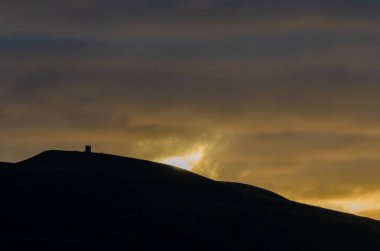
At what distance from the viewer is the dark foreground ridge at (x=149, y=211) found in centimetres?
12544

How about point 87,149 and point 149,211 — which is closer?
point 149,211

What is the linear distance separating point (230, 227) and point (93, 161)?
1130 inches

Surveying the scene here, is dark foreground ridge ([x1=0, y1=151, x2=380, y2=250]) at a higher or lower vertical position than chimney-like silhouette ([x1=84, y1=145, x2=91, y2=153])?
lower

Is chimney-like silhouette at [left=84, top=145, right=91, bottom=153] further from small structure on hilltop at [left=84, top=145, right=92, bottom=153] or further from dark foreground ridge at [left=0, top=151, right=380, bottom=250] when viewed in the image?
dark foreground ridge at [left=0, top=151, right=380, bottom=250]

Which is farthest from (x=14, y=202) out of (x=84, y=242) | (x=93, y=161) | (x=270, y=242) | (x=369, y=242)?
(x=369, y=242)

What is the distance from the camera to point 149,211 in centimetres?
13612

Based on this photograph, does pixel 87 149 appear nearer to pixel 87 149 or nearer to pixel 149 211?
pixel 87 149

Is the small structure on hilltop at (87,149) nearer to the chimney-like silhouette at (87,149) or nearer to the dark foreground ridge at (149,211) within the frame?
the chimney-like silhouette at (87,149)

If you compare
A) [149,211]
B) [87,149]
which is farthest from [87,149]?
[149,211]

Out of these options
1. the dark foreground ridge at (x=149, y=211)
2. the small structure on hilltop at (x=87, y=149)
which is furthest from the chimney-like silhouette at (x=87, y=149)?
the dark foreground ridge at (x=149, y=211)

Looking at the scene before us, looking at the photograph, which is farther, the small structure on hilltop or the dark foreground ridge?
the small structure on hilltop

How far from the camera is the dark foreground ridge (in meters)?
125

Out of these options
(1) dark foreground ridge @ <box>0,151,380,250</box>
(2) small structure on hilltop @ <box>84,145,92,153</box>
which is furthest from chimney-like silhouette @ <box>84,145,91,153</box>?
(1) dark foreground ridge @ <box>0,151,380,250</box>

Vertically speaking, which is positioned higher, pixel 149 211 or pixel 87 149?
pixel 87 149
